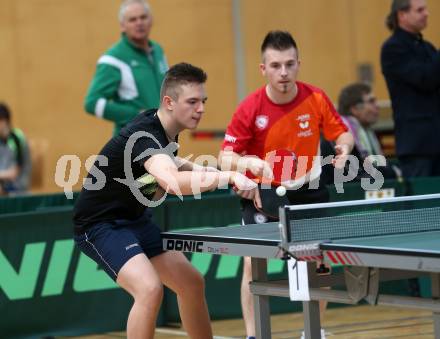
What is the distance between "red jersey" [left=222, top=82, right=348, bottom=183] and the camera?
709 cm

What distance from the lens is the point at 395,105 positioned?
9516 millimetres

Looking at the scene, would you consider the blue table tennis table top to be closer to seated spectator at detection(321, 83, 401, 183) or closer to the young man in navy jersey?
the young man in navy jersey

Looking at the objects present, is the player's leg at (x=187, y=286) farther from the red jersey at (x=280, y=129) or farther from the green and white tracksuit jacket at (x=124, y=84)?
the green and white tracksuit jacket at (x=124, y=84)

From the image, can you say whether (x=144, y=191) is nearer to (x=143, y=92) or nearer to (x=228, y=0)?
(x=143, y=92)

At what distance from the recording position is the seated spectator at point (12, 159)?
11836 mm

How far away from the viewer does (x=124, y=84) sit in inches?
361

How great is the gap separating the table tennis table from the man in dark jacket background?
11.3 ft

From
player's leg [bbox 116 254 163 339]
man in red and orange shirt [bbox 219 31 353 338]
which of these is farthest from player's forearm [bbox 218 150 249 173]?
player's leg [bbox 116 254 163 339]

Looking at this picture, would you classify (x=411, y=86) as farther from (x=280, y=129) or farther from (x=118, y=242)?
(x=118, y=242)

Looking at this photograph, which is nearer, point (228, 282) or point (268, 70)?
point (268, 70)

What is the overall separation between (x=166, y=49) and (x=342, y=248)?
31.2 feet

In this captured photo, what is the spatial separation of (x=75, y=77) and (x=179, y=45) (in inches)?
55.4

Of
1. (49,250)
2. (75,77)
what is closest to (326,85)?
(75,77)

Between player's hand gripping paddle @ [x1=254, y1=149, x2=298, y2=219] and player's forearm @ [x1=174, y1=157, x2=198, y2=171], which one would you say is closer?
player's forearm @ [x1=174, y1=157, x2=198, y2=171]
